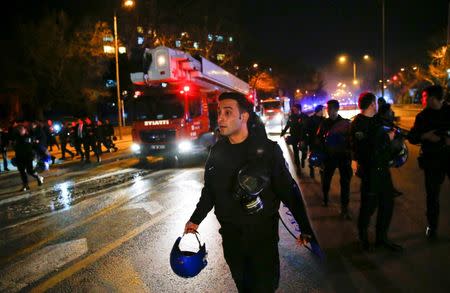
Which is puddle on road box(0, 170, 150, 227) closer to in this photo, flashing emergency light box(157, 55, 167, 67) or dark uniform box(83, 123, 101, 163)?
flashing emergency light box(157, 55, 167, 67)

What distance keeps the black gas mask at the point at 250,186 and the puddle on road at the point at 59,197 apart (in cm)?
595

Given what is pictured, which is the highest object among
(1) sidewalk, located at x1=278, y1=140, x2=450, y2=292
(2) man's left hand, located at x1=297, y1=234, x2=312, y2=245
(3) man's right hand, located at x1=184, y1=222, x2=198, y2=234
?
(3) man's right hand, located at x1=184, y1=222, x2=198, y2=234

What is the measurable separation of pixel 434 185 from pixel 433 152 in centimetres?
41

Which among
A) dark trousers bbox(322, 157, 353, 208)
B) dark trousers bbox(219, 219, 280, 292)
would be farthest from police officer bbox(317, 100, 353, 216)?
dark trousers bbox(219, 219, 280, 292)

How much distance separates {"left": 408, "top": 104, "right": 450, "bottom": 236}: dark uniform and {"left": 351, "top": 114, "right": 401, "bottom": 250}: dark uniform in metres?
0.72

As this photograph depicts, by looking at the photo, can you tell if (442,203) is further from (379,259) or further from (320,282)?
(320,282)

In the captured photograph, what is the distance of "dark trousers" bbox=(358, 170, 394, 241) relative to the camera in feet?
15.0

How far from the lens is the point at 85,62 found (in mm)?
30828

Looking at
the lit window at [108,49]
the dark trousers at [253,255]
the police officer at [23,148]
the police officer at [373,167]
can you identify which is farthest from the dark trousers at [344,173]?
the lit window at [108,49]

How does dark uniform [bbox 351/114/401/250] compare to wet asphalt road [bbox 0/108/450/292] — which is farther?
dark uniform [bbox 351/114/401/250]

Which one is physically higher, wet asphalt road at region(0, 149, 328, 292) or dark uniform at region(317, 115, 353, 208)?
dark uniform at region(317, 115, 353, 208)

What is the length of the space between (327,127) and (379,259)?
269cm

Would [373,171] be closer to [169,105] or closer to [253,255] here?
[253,255]

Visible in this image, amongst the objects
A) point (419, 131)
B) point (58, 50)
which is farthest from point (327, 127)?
point (58, 50)
